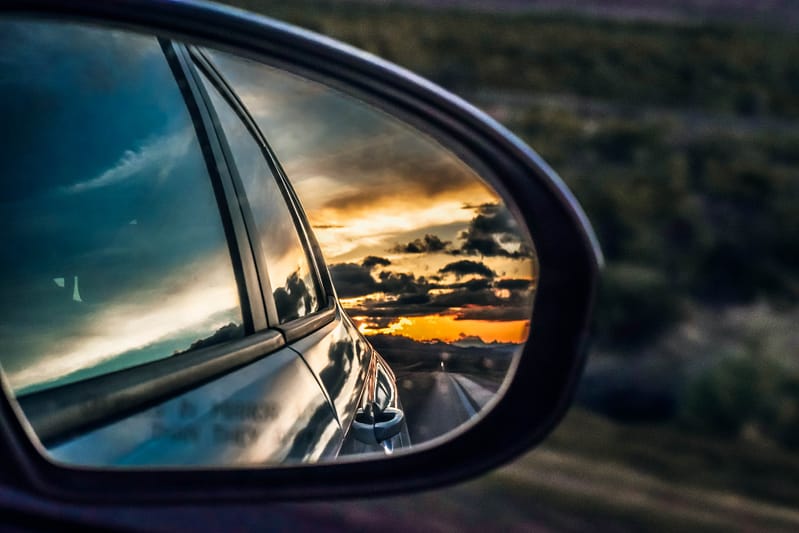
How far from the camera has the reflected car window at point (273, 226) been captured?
1531 mm

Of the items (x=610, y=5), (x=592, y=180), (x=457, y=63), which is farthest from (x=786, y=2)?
(x=592, y=180)

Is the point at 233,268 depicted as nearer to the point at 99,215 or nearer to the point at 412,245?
the point at 99,215

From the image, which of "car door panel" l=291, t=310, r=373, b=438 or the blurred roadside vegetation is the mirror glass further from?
the blurred roadside vegetation

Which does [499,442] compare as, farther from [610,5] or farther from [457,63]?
[610,5]

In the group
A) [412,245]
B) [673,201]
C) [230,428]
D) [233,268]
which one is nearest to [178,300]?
[233,268]

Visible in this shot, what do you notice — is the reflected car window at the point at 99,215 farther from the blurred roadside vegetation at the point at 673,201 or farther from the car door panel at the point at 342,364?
the blurred roadside vegetation at the point at 673,201

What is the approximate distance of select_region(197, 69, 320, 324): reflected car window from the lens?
1531 millimetres

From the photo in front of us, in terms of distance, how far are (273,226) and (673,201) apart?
29.0 feet

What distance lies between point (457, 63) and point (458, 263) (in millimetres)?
18159

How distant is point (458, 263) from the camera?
145 cm

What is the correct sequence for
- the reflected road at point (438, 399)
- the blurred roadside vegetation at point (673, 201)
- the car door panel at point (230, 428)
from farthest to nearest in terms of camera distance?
the blurred roadside vegetation at point (673, 201)
the car door panel at point (230, 428)
the reflected road at point (438, 399)

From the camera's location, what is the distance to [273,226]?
1584 millimetres

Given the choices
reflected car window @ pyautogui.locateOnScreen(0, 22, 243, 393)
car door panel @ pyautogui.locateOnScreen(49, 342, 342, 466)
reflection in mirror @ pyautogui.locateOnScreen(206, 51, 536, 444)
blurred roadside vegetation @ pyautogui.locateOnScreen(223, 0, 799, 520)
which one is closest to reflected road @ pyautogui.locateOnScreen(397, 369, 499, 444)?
reflection in mirror @ pyautogui.locateOnScreen(206, 51, 536, 444)

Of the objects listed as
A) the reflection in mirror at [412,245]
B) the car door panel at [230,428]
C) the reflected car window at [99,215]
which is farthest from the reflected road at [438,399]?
the reflected car window at [99,215]
